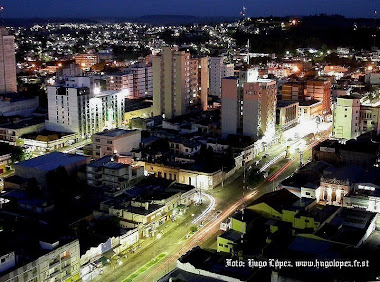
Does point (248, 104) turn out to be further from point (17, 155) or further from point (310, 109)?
point (17, 155)

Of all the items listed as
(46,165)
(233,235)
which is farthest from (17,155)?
(233,235)

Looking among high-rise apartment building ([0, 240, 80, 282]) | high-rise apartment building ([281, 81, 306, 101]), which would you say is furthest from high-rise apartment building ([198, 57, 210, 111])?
high-rise apartment building ([0, 240, 80, 282])

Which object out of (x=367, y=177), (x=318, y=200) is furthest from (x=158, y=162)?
(x=367, y=177)

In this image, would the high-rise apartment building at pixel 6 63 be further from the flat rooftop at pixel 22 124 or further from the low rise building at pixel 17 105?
the flat rooftop at pixel 22 124

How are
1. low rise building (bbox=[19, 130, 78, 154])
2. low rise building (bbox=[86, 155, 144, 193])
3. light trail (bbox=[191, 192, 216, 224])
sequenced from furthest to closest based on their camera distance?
low rise building (bbox=[19, 130, 78, 154]) → low rise building (bbox=[86, 155, 144, 193]) → light trail (bbox=[191, 192, 216, 224])

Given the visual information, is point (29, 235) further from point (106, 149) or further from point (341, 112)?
point (341, 112)

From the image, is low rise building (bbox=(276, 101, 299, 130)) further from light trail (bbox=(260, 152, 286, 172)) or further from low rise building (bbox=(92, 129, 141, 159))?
low rise building (bbox=(92, 129, 141, 159))
